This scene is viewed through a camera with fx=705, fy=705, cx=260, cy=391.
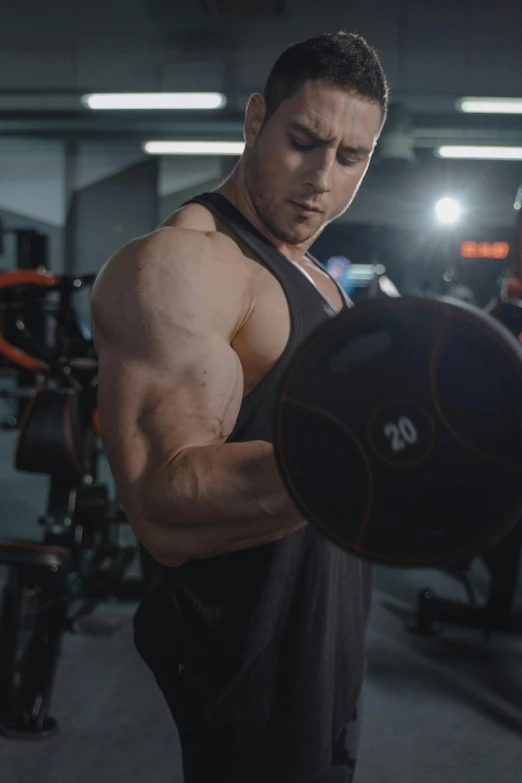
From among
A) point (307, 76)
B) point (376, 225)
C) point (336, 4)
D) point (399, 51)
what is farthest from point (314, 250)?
point (307, 76)

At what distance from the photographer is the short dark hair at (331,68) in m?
0.81

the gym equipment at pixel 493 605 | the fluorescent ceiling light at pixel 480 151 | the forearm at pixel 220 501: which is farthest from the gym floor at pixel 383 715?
the fluorescent ceiling light at pixel 480 151

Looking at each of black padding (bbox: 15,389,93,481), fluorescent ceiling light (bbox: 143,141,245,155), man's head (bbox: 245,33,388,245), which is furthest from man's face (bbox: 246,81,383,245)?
fluorescent ceiling light (bbox: 143,141,245,155)

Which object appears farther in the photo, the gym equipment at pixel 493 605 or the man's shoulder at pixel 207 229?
the gym equipment at pixel 493 605

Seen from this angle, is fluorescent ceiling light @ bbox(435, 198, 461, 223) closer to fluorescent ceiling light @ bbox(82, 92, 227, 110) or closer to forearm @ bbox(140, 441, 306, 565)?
forearm @ bbox(140, 441, 306, 565)

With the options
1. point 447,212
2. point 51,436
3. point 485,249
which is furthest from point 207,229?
point 485,249

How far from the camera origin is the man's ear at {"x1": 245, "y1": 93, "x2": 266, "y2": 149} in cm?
89

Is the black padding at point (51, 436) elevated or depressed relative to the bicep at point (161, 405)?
depressed

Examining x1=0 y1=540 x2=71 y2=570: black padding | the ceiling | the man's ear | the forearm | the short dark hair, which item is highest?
the ceiling

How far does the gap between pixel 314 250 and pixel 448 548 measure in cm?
825

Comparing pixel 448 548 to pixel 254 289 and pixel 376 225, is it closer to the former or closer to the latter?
pixel 254 289

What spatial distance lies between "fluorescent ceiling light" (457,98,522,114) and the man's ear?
5513mm

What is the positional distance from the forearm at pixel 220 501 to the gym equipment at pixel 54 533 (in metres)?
1.22

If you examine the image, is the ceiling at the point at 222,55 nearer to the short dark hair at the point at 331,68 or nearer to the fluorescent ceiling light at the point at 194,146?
the fluorescent ceiling light at the point at 194,146
